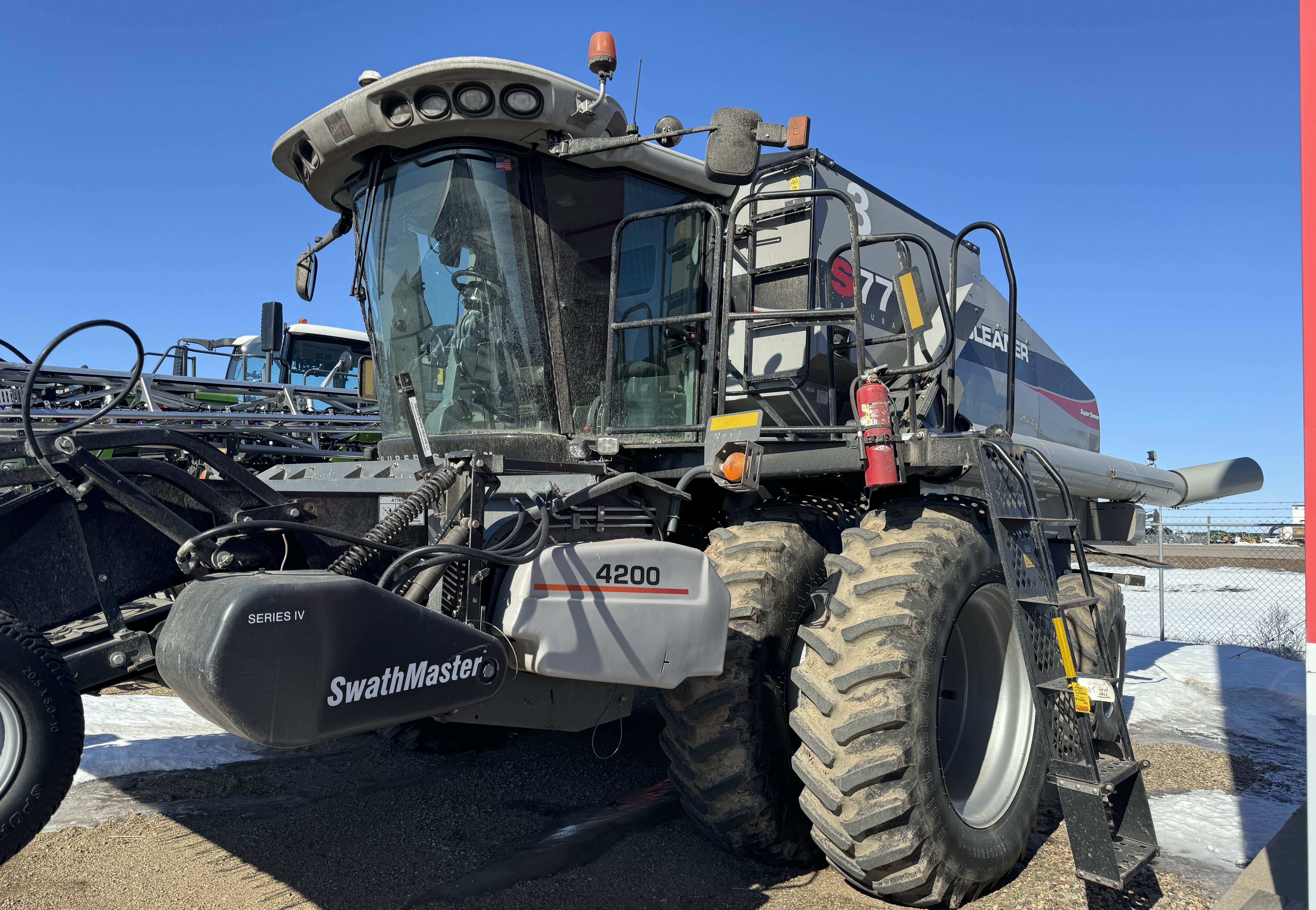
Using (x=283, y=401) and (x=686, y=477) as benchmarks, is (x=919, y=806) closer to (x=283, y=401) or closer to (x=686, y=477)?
(x=686, y=477)

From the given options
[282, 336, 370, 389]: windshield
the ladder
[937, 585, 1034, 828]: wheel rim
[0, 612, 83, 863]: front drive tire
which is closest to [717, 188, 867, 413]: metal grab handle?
the ladder

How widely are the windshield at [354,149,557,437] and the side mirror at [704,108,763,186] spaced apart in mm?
970

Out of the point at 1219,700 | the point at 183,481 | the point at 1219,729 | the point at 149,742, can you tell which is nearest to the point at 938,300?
the point at 183,481

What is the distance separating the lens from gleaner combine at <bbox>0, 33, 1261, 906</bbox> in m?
2.52

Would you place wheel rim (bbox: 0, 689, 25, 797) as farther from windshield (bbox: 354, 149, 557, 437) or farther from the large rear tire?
windshield (bbox: 354, 149, 557, 437)

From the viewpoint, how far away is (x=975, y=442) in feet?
11.9

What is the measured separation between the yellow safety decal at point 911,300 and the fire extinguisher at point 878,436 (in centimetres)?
102

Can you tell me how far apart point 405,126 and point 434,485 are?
1822 mm

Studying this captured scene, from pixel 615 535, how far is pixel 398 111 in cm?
200

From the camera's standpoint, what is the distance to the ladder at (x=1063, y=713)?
3.24m

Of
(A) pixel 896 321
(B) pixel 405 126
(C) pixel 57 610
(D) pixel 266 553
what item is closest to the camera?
(C) pixel 57 610

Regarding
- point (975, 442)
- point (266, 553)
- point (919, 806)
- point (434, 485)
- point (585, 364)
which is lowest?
point (919, 806)

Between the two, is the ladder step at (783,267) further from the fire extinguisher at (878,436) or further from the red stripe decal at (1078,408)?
the red stripe decal at (1078,408)

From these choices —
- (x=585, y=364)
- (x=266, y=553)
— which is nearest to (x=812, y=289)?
(x=585, y=364)
